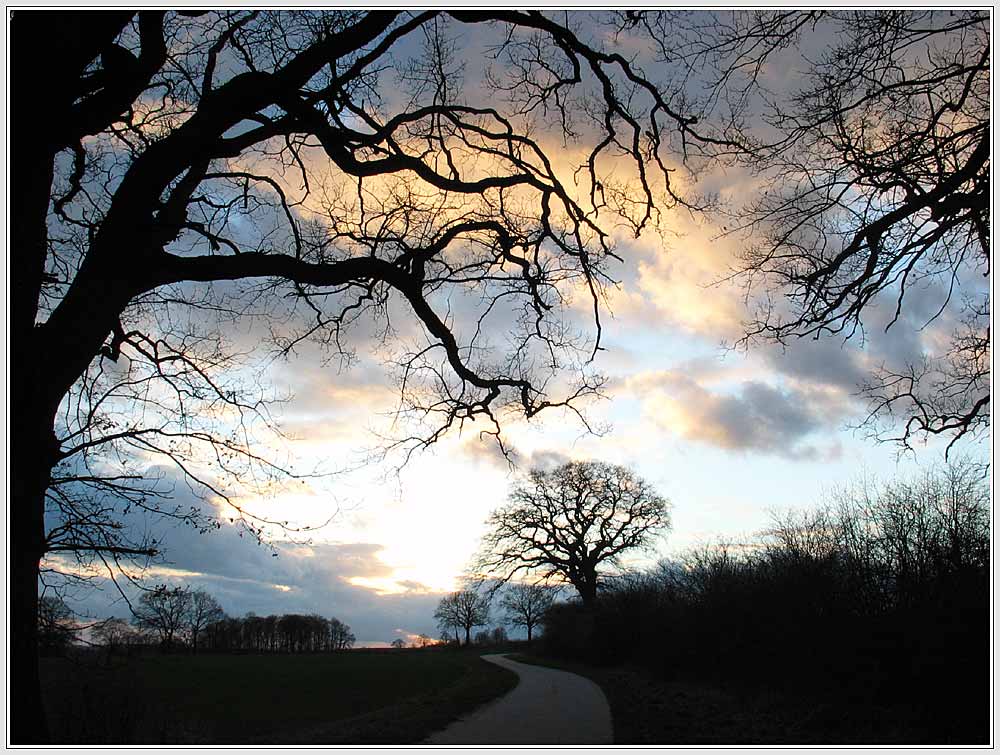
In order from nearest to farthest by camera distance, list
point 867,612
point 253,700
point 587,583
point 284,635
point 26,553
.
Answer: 1. point 26,553
2. point 867,612
3. point 253,700
4. point 587,583
5. point 284,635

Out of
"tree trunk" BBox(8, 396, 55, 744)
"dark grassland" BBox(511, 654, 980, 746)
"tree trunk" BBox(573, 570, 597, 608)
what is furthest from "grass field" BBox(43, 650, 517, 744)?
"tree trunk" BBox(573, 570, 597, 608)

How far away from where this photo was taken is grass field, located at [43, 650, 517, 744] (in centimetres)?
920

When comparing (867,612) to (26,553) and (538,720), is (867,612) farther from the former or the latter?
(26,553)

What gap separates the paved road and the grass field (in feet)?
1.91

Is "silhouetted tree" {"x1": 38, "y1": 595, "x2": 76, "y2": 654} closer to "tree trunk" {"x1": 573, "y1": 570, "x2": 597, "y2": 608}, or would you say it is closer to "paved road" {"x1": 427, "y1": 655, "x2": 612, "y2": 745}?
"paved road" {"x1": 427, "y1": 655, "x2": 612, "y2": 745}

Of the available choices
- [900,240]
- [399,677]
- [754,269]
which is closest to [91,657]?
[754,269]

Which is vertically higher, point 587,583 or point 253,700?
point 587,583

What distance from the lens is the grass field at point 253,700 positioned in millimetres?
9195

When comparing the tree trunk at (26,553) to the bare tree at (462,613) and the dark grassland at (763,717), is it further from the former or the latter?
the bare tree at (462,613)

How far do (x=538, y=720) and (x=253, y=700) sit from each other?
1550cm

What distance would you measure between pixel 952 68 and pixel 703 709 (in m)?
12.1

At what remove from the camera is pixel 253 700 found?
2555cm

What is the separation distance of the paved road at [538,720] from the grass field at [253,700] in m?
0.58

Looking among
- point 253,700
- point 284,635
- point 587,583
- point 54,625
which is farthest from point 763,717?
point 284,635
